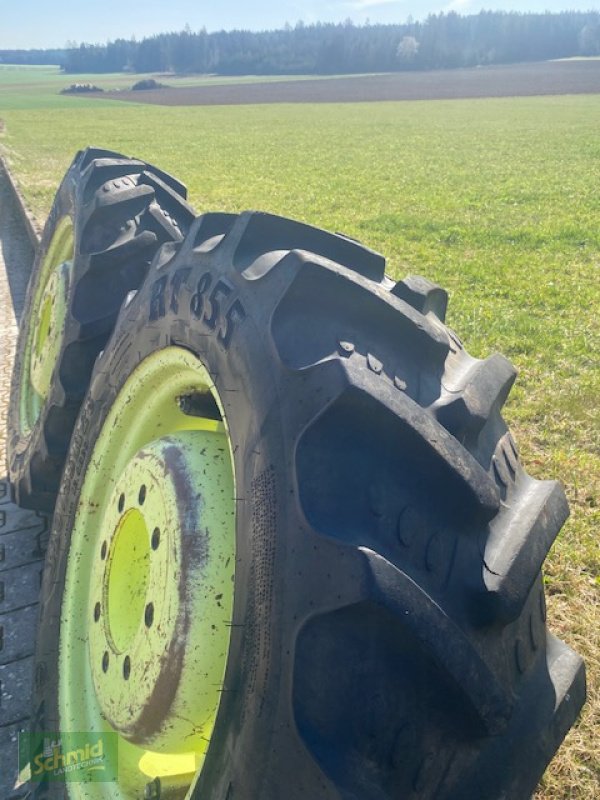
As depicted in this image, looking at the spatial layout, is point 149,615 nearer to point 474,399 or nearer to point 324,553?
point 324,553

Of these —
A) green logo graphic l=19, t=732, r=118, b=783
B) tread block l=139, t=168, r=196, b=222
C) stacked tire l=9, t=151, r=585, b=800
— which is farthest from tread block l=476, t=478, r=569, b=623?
tread block l=139, t=168, r=196, b=222

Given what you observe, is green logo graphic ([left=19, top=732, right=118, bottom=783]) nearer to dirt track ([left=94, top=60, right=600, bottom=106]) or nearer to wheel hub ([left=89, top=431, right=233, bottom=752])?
wheel hub ([left=89, top=431, right=233, bottom=752])

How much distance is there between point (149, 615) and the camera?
146 cm

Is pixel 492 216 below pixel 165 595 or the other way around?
below

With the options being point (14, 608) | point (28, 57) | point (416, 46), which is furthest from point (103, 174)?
point (28, 57)

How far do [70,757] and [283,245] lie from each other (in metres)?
1.25

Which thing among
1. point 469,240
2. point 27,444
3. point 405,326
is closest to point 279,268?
point 405,326

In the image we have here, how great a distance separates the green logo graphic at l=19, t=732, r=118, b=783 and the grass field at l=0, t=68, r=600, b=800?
3.31 ft

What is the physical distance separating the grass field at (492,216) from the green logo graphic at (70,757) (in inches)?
39.7

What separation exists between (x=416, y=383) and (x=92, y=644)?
3.31ft

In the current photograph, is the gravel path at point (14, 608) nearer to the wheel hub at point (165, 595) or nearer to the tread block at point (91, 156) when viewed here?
the wheel hub at point (165, 595)

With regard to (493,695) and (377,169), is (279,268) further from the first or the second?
(377,169)

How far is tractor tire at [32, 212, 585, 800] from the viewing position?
105cm

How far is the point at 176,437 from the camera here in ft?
5.44
